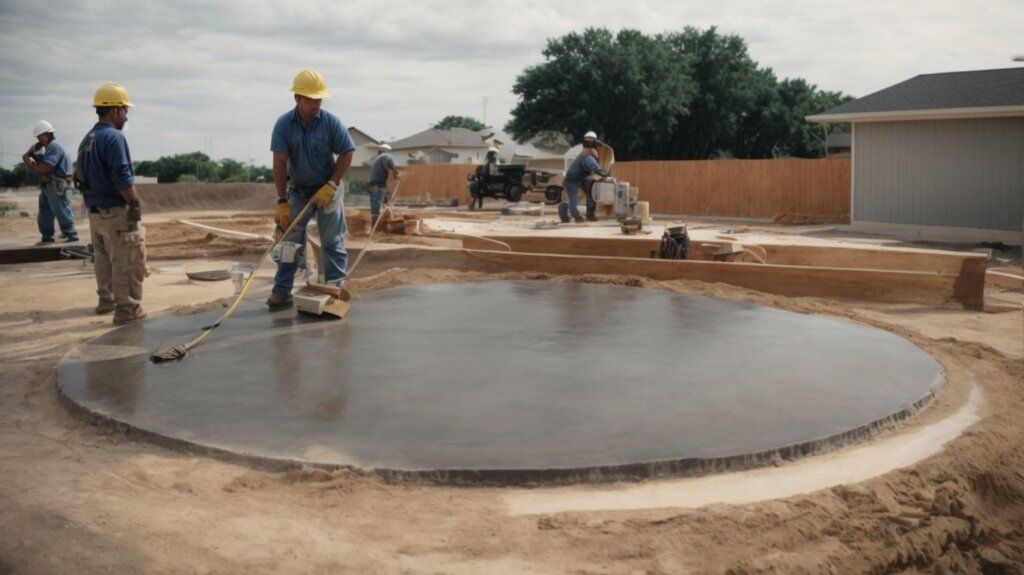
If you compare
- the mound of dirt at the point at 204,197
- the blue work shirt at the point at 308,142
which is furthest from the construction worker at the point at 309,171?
the mound of dirt at the point at 204,197

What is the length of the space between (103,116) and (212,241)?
26.9 feet

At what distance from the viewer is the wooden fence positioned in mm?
22547

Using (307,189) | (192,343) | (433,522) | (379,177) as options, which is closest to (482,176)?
(379,177)

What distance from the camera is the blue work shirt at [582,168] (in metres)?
17.5

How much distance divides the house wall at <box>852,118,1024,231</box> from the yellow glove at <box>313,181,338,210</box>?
13.7m

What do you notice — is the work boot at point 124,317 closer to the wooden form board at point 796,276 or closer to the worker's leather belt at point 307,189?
the worker's leather belt at point 307,189

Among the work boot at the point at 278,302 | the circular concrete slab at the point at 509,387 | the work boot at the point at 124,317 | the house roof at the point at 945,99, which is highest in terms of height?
the house roof at the point at 945,99

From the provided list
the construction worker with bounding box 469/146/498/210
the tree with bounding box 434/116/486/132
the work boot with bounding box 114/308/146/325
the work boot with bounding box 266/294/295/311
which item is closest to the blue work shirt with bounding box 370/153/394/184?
the work boot with bounding box 266/294/295/311

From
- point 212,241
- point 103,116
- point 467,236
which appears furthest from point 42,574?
point 212,241

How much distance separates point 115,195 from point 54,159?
661 cm

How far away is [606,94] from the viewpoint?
150 feet

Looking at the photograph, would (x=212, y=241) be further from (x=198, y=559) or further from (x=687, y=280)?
(x=198, y=559)

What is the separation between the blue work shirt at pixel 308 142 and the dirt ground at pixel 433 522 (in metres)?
2.92

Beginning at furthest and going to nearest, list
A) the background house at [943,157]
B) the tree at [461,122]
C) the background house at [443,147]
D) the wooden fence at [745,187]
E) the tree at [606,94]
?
1. the tree at [461,122]
2. the background house at [443,147]
3. the tree at [606,94]
4. the wooden fence at [745,187]
5. the background house at [943,157]
